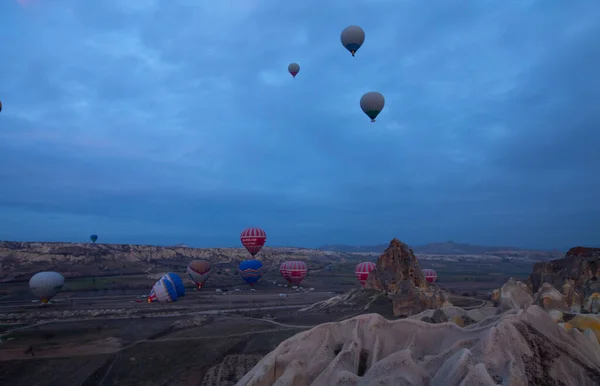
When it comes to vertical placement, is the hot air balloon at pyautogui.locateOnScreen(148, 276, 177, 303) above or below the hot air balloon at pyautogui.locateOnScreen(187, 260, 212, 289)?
below

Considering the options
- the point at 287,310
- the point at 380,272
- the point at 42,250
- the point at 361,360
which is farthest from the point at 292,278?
the point at 42,250

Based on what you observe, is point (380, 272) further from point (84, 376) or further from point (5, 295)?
point (5, 295)

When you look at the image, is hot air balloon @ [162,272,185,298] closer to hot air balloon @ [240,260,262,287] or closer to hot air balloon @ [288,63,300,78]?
hot air balloon @ [240,260,262,287]

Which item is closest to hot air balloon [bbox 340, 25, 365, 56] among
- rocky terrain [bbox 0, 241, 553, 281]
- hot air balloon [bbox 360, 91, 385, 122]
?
hot air balloon [bbox 360, 91, 385, 122]

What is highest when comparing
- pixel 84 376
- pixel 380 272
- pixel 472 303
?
pixel 380 272

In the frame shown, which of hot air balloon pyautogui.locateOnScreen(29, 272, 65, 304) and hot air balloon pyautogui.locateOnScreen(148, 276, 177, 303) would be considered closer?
hot air balloon pyautogui.locateOnScreen(29, 272, 65, 304)

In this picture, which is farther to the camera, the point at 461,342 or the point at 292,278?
the point at 292,278

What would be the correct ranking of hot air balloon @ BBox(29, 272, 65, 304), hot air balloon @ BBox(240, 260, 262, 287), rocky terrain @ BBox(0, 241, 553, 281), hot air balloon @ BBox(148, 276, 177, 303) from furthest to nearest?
rocky terrain @ BBox(0, 241, 553, 281) < hot air balloon @ BBox(240, 260, 262, 287) < hot air balloon @ BBox(148, 276, 177, 303) < hot air balloon @ BBox(29, 272, 65, 304)

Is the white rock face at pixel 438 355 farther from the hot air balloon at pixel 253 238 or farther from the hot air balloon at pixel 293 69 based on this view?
the hot air balloon at pixel 253 238
